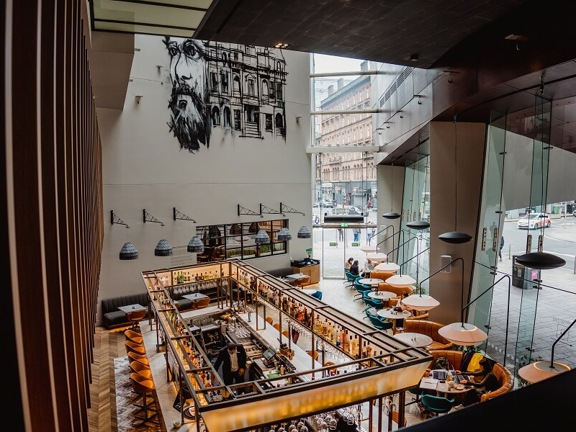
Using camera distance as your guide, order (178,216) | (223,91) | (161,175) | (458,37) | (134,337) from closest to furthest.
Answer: (458,37)
(134,337)
(161,175)
(178,216)
(223,91)

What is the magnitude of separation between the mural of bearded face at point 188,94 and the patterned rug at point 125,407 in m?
7.16

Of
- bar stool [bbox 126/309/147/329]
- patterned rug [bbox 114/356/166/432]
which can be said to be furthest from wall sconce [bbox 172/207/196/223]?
patterned rug [bbox 114/356/166/432]

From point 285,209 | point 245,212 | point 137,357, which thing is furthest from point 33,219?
point 285,209

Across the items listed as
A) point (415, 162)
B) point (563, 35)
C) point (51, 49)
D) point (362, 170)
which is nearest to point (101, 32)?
point (51, 49)

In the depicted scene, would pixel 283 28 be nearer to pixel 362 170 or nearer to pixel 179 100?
pixel 179 100

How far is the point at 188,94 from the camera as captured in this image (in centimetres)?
1334

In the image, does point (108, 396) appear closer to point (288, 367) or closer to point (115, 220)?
point (288, 367)

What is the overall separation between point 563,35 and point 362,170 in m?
13.0

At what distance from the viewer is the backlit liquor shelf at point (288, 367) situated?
159 inches

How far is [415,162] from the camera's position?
48.5 feet

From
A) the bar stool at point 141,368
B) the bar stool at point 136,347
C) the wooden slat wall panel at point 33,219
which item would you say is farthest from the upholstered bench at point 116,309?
the wooden slat wall panel at point 33,219

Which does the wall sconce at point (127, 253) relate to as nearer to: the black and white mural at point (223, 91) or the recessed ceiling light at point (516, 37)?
the black and white mural at point (223, 91)

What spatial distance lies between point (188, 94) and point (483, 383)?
11505mm

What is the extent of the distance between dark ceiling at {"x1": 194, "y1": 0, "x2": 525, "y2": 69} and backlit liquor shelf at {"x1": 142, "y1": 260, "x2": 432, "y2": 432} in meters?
4.18
